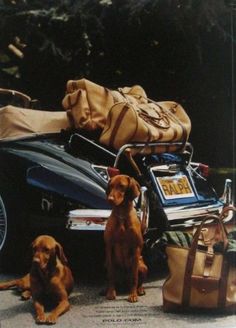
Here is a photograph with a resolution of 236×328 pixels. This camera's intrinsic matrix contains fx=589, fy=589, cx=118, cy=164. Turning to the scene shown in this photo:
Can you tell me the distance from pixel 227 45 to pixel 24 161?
1.39m

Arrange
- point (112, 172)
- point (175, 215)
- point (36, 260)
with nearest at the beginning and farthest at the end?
point (36, 260)
point (112, 172)
point (175, 215)

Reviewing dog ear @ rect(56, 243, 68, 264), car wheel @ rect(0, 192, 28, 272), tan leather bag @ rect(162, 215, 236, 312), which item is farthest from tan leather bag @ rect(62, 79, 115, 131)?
tan leather bag @ rect(162, 215, 236, 312)

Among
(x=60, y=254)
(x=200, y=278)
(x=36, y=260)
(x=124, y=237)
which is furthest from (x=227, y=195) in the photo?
(x=36, y=260)

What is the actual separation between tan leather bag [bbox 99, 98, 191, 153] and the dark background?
0.56 ft

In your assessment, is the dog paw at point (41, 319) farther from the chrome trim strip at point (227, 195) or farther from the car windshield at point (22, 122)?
the chrome trim strip at point (227, 195)

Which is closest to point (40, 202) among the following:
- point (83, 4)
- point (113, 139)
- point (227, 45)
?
point (113, 139)

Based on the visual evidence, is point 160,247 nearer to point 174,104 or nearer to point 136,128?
point 136,128

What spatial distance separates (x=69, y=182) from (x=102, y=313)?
2.26 feet

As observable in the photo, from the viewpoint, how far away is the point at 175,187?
10.7 feet

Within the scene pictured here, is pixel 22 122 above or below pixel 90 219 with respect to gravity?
above

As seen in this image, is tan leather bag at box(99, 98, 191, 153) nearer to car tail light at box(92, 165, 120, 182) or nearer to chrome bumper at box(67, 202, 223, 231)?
car tail light at box(92, 165, 120, 182)

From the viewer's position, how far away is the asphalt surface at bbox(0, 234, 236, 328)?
2.88 m

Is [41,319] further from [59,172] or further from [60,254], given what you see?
[59,172]

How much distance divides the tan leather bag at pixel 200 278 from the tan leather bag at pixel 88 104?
0.77 m
